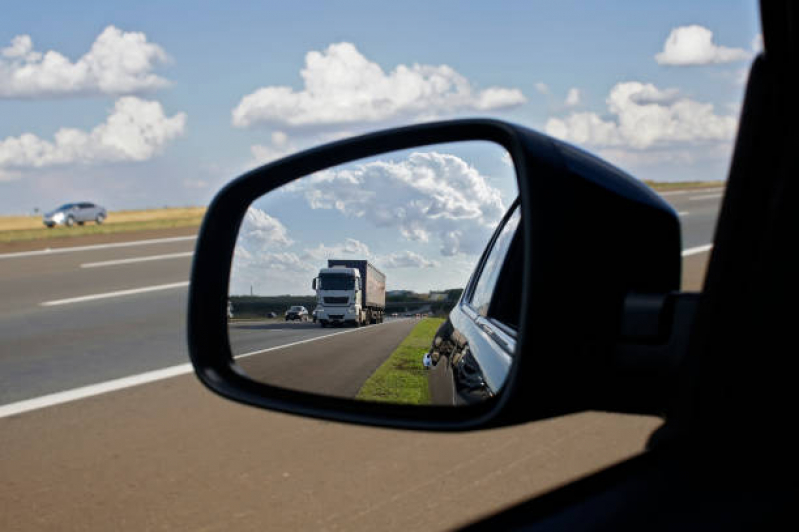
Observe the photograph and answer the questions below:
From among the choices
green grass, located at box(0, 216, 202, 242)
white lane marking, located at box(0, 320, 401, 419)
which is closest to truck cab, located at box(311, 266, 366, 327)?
white lane marking, located at box(0, 320, 401, 419)

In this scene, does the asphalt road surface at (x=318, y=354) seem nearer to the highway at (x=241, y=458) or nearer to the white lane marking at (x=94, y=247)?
the highway at (x=241, y=458)

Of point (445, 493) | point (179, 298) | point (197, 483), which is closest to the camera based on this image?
point (445, 493)

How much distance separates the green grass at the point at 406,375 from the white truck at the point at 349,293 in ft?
0.27

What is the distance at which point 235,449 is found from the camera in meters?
4.99

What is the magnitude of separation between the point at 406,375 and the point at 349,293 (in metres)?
0.21

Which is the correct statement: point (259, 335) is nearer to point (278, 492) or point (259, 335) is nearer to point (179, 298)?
point (278, 492)

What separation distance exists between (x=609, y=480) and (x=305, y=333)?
1.22 metres

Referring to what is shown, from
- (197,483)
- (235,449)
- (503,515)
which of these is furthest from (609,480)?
(235,449)

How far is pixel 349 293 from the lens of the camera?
1.63 metres

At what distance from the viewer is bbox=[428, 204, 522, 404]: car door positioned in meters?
1.57

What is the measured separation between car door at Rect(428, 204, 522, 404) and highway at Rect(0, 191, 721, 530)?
0.13 m

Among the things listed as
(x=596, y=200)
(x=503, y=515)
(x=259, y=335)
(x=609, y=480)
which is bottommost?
(x=503, y=515)

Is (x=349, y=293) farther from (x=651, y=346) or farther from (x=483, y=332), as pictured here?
(x=651, y=346)

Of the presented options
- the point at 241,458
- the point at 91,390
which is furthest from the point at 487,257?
the point at 91,390
